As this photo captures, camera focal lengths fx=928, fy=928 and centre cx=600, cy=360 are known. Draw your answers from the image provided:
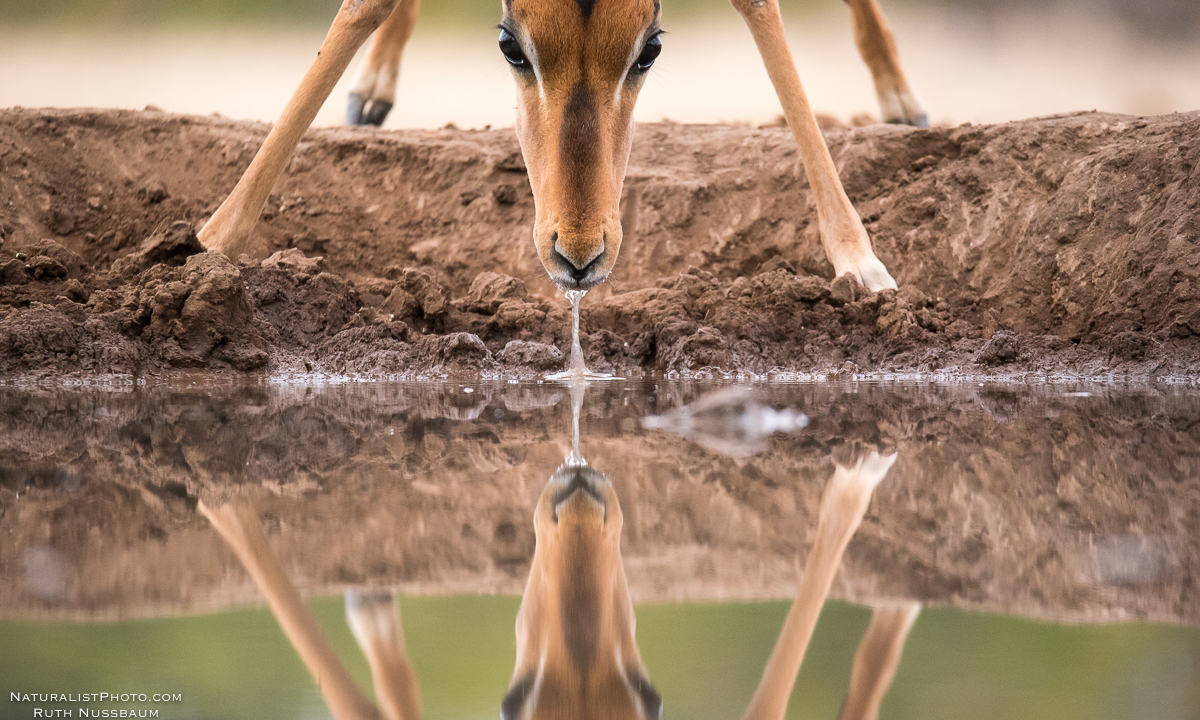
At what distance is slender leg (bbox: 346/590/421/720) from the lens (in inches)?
37.3

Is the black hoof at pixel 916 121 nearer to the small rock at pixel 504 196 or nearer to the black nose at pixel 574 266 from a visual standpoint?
the small rock at pixel 504 196

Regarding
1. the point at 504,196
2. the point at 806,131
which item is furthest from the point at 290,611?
the point at 504,196

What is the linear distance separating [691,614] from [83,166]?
6682 millimetres

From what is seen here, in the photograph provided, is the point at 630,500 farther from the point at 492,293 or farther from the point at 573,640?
the point at 492,293

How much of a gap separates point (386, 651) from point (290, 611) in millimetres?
200

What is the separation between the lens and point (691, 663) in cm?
102

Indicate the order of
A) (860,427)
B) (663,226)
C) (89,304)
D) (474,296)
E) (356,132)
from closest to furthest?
1. (860,427)
2. (89,304)
3. (474,296)
4. (663,226)
5. (356,132)

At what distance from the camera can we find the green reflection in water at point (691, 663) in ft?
3.01

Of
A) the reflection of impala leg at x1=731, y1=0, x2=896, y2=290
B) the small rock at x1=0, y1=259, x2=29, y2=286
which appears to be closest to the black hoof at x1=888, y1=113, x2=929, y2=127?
the reflection of impala leg at x1=731, y1=0, x2=896, y2=290

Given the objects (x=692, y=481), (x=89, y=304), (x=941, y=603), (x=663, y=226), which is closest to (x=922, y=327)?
(x=663, y=226)

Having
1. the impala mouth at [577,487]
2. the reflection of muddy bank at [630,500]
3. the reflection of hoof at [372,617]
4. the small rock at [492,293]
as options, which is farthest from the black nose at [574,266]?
the reflection of hoof at [372,617]

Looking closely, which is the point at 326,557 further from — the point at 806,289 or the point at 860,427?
the point at 806,289

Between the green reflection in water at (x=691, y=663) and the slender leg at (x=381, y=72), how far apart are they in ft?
21.6

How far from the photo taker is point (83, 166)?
6.46 meters
